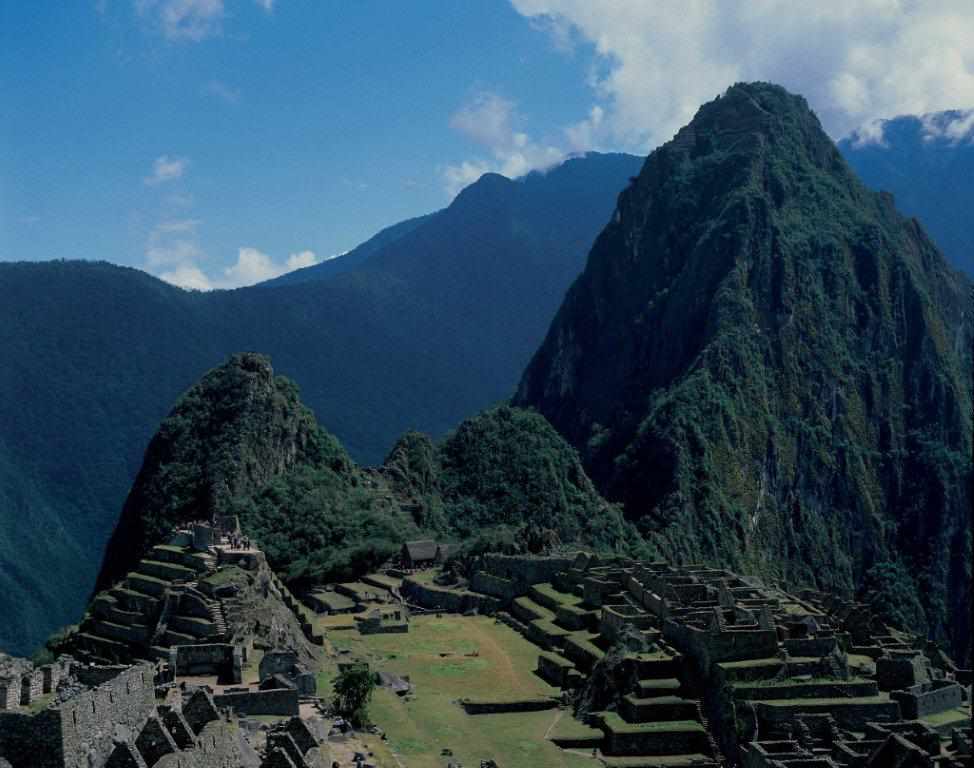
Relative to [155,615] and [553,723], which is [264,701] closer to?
[155,615]

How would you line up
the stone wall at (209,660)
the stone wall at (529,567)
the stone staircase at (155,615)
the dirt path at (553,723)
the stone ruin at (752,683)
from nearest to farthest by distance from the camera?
the stone ruin at (752,683) → the stone wall at (209,660) → the dirt path at (553,723) → the stone staircase at (155,615) → the stone wall at (529,567)

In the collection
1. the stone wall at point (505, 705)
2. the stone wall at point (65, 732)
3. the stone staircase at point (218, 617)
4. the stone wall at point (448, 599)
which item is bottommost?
the stone wall at point (505, 705)

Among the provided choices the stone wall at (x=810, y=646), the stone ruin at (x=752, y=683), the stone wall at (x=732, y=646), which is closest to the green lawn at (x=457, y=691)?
the stone ruin at (x=752, y=683)

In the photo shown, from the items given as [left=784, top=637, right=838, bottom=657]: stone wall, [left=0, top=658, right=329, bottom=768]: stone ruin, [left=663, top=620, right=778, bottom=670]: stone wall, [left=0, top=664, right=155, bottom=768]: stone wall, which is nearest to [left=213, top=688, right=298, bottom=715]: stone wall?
[left=0, top=658, right=329, bottom=768]: stone ruin

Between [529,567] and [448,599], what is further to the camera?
[448,599]

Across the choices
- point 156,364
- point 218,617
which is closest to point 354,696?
point 218,617

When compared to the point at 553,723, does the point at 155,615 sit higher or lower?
higher

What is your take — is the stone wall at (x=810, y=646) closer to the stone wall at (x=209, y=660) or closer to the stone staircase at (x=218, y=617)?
the stone wall at (x=209, y=660)

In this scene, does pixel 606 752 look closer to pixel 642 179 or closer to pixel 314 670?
pixel 314 670
